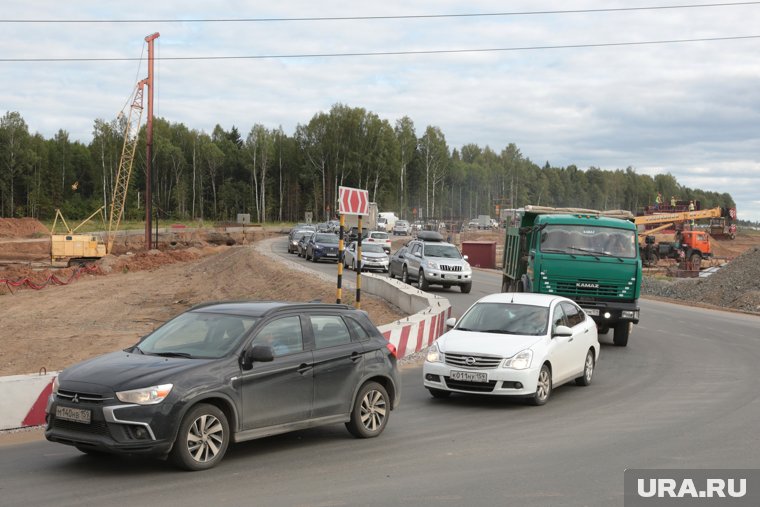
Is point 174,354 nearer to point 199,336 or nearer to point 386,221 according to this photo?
point 199,336

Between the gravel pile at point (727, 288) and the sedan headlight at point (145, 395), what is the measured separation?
3023 centimetres

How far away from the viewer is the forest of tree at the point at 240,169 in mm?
111875

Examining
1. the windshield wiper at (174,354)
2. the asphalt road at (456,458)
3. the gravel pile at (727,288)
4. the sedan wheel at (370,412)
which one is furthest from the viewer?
the gravel pile at (727,288)

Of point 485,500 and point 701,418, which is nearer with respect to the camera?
point 485,500

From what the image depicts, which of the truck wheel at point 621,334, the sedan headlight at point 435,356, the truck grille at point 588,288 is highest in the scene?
the truck grille at point 588,288

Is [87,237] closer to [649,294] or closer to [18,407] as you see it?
[649,294]

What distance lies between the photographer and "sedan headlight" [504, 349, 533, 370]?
11.6 meters

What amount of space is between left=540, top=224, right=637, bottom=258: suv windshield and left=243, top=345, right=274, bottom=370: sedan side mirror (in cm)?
1190

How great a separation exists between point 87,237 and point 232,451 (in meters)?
56.0

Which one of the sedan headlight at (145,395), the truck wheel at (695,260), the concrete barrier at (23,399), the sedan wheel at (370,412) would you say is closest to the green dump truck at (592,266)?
the sedan wheel at (370,412)

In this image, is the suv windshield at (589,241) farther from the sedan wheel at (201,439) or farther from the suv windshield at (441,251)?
the suv windshield at (441,251)

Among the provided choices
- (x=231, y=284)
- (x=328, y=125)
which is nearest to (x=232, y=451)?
(x=231, y=284)

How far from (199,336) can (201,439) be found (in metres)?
1.20

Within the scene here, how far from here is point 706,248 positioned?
2388 inches
